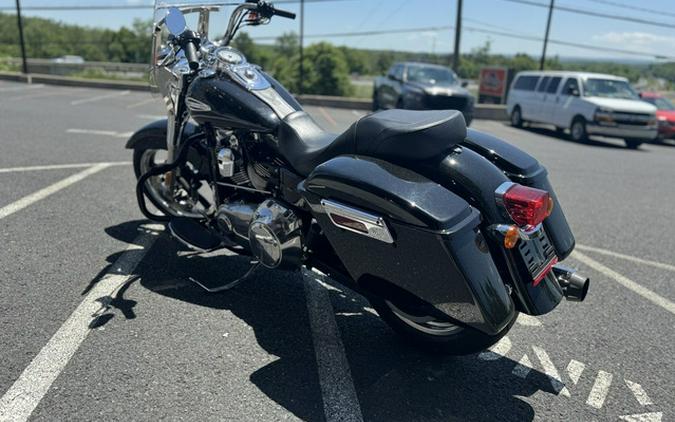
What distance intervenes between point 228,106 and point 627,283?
320 centimetres

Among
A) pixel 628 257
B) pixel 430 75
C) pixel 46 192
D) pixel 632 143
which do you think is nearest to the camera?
pixel 628 257

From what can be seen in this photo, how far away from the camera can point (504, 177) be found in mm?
2617

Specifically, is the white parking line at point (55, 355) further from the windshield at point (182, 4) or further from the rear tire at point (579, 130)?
the rear tire at point (579, 130)

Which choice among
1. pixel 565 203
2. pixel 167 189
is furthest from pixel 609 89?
pixel 167 189

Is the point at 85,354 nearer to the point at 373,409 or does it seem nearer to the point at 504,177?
the point at 373,409

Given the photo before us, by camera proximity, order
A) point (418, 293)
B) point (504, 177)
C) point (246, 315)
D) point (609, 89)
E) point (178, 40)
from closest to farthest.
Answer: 1. point (418, 293)
2. point (504, 177)
3. point (246, 315)
4. point (178, 40)
5. point (609, 89)

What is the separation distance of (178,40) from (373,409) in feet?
8.45

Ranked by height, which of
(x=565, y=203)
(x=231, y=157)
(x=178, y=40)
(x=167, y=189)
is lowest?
(x=565, y=203)

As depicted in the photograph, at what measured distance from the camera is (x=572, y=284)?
272 cm

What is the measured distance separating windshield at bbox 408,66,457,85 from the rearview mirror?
39.0 feet

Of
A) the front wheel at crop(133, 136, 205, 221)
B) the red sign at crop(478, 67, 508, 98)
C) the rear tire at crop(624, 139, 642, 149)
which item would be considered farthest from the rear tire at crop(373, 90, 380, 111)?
the front wheel at crop(133, 136, 205, 221)

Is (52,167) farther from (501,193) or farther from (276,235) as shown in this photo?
(501,193)

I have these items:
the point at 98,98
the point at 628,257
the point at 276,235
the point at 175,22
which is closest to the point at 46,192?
the point at 175,22

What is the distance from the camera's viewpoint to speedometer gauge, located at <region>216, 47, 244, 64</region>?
336 centimetres
